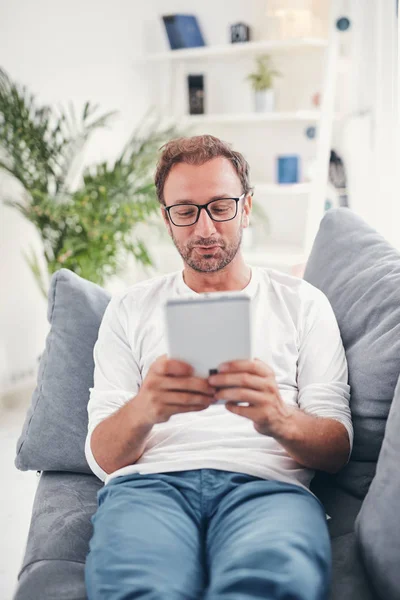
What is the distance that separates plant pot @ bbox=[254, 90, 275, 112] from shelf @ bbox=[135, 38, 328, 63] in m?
0.21

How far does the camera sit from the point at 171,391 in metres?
1.12

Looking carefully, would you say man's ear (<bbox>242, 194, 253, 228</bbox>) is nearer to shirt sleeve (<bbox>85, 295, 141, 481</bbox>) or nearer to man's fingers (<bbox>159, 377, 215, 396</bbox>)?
shirt sleeve (<bbox>85, 295, 141, 481</bbox>)

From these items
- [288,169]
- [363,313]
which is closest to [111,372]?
[363,313]

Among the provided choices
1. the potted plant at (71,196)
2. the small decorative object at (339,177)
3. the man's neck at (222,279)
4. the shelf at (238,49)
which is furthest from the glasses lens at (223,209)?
the shelf at (238,49)

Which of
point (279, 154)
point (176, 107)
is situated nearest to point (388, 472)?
point (279, 154)

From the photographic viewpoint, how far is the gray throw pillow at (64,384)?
1.51m

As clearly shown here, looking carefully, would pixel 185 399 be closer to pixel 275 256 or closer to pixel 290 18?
pixel 275 256

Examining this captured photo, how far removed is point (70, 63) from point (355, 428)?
275 centimetres

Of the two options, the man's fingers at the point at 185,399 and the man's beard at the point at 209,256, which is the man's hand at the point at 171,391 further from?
the man's beard at the point at 209,256

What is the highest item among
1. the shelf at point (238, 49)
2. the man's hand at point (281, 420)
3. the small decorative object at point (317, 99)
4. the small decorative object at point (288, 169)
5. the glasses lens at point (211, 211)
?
the shelf at point (238, 49)

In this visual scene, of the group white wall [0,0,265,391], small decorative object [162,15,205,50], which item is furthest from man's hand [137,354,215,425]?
small decorative object [162,15,205,50]

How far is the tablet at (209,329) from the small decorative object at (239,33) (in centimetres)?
293

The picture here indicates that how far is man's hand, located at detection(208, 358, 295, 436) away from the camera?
108 centimetres

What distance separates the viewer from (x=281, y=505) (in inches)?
45.7
